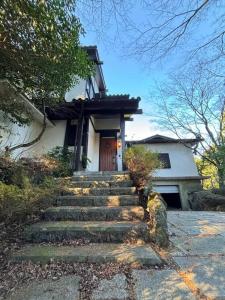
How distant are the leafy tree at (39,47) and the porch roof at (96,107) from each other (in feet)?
8.36

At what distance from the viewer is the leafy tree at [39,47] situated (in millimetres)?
3844

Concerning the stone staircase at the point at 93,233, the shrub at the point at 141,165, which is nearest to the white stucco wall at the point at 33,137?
the stone staircase at the point at 93,233

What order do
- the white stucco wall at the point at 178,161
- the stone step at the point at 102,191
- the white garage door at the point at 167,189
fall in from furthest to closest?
the white stucco wall at the point at 178,161 → the white garage door at the point at 167,189 → the stone step at the point at 102,191

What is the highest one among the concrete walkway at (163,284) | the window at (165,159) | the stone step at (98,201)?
the window at (165,159)

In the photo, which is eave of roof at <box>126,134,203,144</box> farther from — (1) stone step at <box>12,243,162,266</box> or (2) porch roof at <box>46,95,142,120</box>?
(1) stone step at <box>12,243,162,266</box>

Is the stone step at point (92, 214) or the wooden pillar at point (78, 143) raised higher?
the wooden pillar at point (78, 143)

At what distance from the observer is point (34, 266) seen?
235 centimetres

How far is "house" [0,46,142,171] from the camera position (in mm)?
8008

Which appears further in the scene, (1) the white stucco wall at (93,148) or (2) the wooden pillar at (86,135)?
(1) the white stucco wall at (93,148)

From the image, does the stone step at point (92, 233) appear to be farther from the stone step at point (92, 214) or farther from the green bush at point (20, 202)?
the stone step at point (92, 214)

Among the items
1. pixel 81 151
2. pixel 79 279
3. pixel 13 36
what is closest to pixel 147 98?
pixel 81 151

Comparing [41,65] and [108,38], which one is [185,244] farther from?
[41,65]

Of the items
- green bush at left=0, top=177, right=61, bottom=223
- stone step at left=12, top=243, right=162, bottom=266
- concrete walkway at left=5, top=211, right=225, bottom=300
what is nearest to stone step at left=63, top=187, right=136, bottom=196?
green bush at left=0, top=177, right=61, bottom=223

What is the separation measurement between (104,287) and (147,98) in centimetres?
1568
